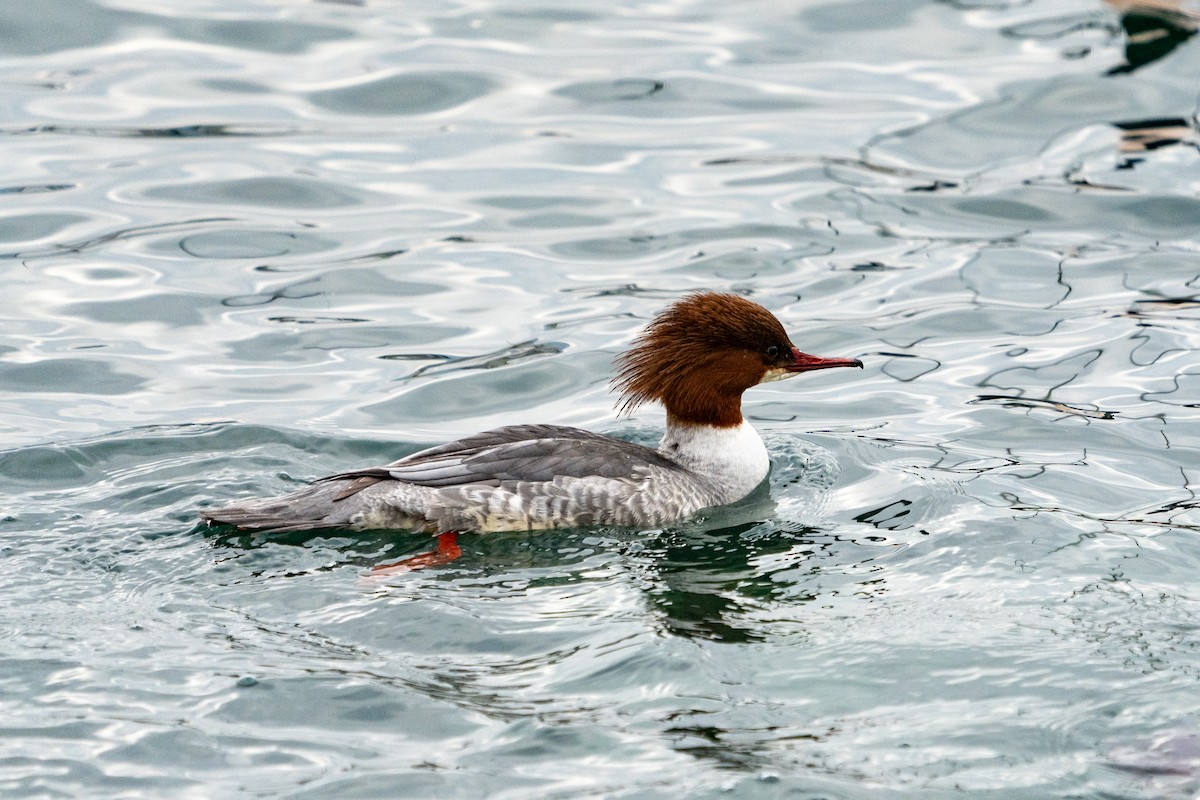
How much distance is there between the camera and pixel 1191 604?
22.1 feet

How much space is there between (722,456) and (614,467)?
28.2 inches

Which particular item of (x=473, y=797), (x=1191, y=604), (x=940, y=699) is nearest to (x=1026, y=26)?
(x=1191, y=604)

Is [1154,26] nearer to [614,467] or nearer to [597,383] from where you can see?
[597,383]

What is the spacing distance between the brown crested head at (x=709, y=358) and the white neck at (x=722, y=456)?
0.07m

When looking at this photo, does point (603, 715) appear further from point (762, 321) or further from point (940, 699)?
point (762, 321)

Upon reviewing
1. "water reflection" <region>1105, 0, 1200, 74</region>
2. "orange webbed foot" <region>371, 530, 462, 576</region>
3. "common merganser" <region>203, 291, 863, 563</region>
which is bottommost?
"orange webbed foot" <region>371, 530, 462, 576</region>

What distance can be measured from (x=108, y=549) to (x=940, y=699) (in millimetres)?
3751

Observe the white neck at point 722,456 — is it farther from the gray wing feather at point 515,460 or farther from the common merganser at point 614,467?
the gray wing feather at point 515,460

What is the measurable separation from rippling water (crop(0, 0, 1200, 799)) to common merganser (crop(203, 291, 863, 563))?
15cm

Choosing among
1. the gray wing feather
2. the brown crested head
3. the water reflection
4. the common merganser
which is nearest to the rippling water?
the water reflection

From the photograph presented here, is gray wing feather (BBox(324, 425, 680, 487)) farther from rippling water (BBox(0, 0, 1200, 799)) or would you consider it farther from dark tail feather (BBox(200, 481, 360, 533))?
rippling water (BBox(0, 0, 1200, 799))

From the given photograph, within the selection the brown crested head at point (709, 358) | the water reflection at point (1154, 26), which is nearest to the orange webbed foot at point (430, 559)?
the brown crested head at point (709, 358)

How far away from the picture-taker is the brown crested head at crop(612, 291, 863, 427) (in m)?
8.09

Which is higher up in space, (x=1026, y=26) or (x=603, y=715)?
(x=1026, y=26)
